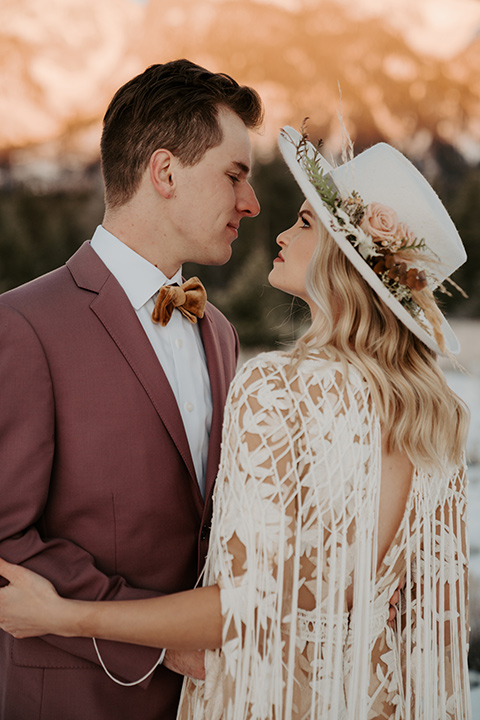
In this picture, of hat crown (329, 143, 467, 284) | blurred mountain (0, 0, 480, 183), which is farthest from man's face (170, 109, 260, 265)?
blurred mountain (0, 0, 480, 183)

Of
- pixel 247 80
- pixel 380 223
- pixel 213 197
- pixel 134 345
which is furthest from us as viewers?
pixel 247 80

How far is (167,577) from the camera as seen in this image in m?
1.80

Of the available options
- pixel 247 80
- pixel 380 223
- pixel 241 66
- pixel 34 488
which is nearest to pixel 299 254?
pixel 380 223

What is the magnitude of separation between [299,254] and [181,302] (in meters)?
0.41

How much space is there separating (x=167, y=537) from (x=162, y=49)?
3503 cm

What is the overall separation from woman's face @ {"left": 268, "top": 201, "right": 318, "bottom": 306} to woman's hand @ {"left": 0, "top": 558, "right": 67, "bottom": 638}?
954 mm

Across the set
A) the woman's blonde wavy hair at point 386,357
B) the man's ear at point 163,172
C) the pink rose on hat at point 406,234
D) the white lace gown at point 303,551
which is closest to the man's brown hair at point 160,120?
the man's ear at point 163,172

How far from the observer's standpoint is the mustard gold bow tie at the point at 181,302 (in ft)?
6.42

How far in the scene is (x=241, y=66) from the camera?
1385 inches

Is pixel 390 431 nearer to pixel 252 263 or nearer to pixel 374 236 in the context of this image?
pixel 374 236

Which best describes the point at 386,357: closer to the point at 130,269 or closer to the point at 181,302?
the point at 181,302

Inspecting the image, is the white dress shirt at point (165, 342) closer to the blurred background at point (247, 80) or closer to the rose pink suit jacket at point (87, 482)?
the rose pink suit jacket at point (87, 482)

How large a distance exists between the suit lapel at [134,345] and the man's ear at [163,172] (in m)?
0.37

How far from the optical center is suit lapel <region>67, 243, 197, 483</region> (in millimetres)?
1759
